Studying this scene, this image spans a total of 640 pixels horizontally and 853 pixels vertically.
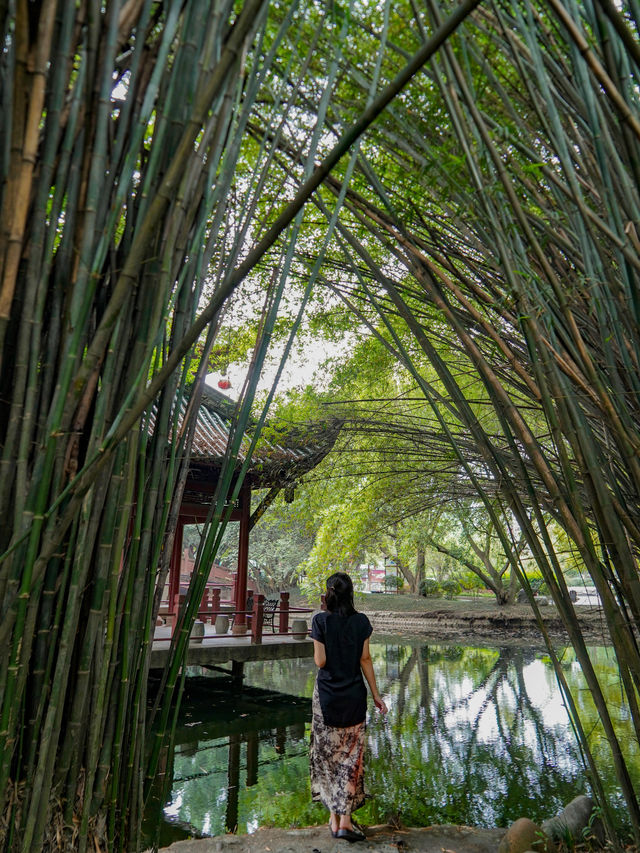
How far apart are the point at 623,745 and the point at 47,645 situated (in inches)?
174

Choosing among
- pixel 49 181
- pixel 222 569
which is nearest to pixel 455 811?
pixel 49 181

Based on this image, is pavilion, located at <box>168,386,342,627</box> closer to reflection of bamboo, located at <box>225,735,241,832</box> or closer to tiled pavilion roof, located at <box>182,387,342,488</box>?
tiled pavilion roof, located at <box>182,387,342,488</box>

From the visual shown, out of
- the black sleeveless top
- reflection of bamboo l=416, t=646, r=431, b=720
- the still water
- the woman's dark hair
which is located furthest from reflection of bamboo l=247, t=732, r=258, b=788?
Answer: the woman's dark hair

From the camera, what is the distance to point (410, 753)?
3.98 meters

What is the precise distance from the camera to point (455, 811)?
2994mm

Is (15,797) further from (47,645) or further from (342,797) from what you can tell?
(342,797)

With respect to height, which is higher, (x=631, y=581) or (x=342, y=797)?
(x=631, y=581)

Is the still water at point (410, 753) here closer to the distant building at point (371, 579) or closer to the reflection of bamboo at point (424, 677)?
the reflection of bamboo at point (424, 677)

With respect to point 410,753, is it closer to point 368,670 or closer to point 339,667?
point 368,670

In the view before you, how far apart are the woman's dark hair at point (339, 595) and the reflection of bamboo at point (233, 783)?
1.40 meters

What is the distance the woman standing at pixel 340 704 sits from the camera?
2.26 m

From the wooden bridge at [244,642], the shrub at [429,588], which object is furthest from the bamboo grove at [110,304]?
the shrub at [429,588]

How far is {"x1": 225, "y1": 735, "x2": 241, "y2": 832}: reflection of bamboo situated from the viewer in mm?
3010

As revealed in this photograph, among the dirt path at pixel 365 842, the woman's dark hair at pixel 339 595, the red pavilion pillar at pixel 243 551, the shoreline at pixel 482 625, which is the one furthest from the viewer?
the shoreline at pixel 482 625
